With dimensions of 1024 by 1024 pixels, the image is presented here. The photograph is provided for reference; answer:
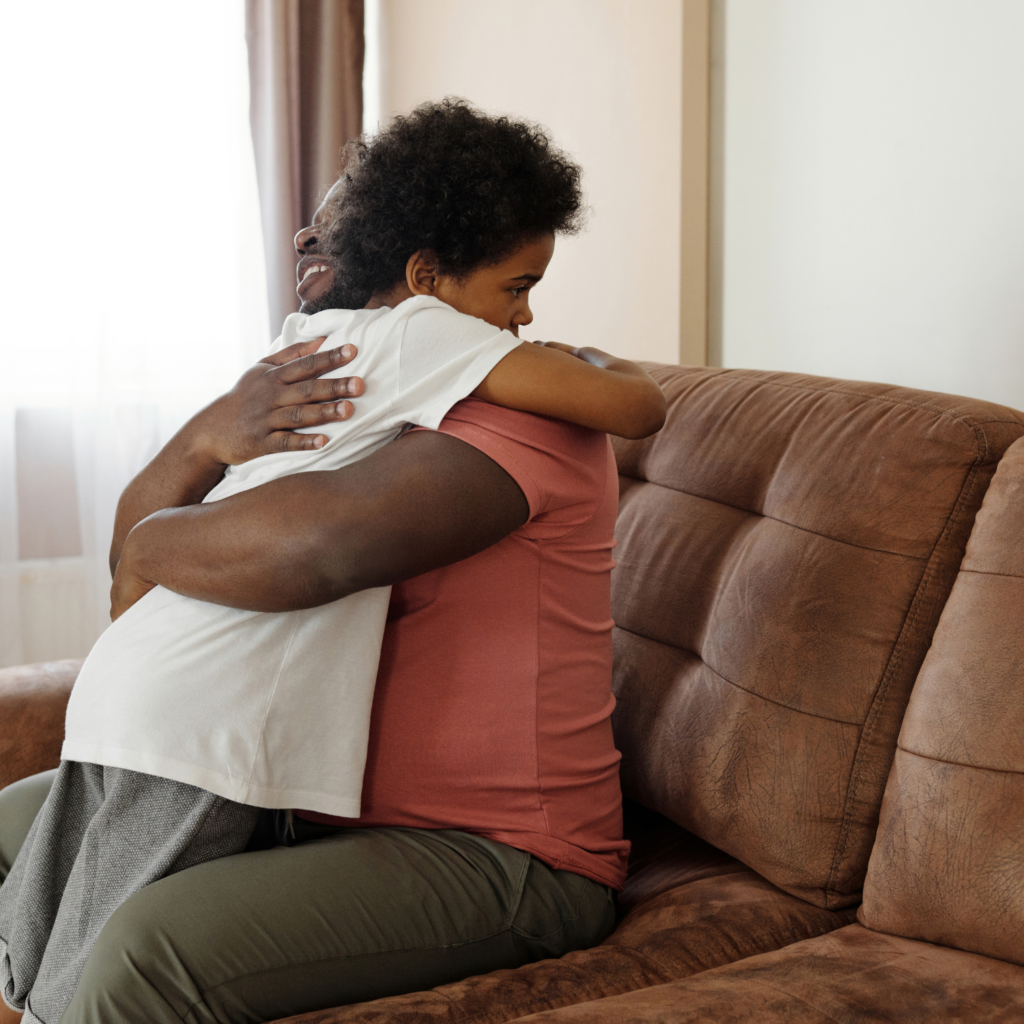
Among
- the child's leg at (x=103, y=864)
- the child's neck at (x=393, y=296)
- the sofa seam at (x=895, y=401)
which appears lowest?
the child's leg at (x=103, y=864)

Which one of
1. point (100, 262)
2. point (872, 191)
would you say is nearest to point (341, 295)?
point (872, 191)

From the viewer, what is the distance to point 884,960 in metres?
0.86

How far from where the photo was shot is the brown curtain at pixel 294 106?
2.75m

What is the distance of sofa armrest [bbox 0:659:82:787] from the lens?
1.37m

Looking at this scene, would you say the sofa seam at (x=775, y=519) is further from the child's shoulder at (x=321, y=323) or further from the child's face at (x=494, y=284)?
the child's shoulder at (x=321, y=323)

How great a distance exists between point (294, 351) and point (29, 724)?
739 mm

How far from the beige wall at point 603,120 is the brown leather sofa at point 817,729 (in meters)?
0.78

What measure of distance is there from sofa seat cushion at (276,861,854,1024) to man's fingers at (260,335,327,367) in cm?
61

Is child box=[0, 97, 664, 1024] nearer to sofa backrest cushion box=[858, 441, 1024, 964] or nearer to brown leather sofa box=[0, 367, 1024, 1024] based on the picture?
brown leather sofa box=[0, 367, 1024, 1024]

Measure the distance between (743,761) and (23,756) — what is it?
3.19 feet

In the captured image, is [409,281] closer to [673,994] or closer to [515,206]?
[515,206]

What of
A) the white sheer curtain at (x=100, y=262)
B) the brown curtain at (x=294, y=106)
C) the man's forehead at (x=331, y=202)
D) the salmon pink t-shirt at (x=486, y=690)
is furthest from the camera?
the brown curtain at (x=294, y=106)

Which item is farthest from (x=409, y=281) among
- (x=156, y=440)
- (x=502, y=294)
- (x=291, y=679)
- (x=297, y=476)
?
(x=156, y=440)

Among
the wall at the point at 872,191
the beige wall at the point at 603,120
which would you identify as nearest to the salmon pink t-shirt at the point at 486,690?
the wall at the point at 872,191
